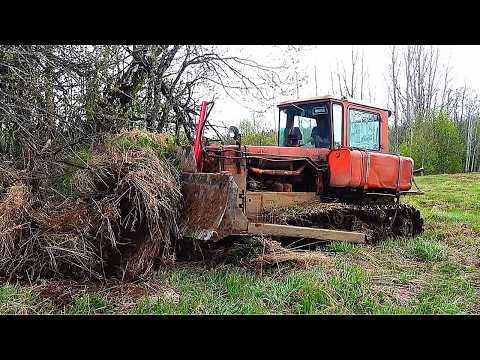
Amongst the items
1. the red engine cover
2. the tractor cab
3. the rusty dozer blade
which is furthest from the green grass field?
the tractor cab

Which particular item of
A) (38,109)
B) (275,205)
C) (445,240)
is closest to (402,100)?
(445,240)

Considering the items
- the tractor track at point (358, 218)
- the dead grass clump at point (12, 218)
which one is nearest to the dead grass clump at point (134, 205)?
the dead grass clump at point (12, 218)

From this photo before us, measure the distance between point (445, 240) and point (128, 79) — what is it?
22.5 feet

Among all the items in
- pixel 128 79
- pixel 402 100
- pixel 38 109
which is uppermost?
pixel 402 100

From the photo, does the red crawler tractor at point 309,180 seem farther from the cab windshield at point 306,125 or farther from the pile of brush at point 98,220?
the pile of brush at point 98,220

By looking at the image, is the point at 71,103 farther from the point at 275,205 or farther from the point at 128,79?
the point at 275,205

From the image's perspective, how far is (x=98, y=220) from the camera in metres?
5.89

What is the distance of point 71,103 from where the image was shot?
6812 millimetres

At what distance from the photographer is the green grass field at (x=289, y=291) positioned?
16.0 feet

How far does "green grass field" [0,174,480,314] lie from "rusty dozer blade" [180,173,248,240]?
0.52 metres

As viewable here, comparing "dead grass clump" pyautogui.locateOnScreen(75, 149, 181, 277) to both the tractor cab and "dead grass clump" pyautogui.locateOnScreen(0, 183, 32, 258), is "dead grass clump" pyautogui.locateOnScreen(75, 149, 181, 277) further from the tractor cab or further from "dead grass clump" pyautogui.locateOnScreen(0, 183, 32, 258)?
the tractor cab

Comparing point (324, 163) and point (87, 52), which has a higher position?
point (87, 52)

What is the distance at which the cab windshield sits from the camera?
8414 millimetres

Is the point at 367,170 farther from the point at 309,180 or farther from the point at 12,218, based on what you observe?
the point at 12,218
